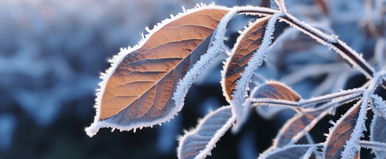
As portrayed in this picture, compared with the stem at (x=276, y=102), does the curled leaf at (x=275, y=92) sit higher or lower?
higher

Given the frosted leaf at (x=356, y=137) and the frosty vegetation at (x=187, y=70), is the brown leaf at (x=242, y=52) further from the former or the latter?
the frosted leaf at (x=356, y=137)

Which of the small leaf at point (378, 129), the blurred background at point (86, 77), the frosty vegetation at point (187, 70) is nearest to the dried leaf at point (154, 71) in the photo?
the frosty vegetation at point (187, 70)

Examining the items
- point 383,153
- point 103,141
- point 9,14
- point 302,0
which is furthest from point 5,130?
point 383,153

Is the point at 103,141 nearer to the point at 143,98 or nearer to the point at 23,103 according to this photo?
the point at 23,103

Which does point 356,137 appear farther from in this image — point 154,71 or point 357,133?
point 154,71

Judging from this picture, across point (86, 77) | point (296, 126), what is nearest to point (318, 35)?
point (296, 126)

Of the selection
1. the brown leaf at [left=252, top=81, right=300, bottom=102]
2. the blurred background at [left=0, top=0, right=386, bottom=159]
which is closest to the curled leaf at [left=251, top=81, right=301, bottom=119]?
the brown leaf at [left=252, top=81, right=300, bottom=102]

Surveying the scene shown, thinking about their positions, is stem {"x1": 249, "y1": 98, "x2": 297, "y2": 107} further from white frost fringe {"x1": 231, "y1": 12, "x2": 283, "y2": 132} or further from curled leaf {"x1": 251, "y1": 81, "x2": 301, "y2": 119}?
white frost fringe {"x1": 231, "y1": 12, "x2": 283, "y2": 132}
